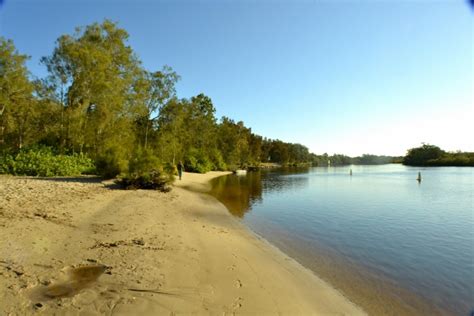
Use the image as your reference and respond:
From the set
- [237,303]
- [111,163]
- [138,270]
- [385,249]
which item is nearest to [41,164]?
[111,163]

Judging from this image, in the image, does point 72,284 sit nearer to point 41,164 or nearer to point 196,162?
point 41,164

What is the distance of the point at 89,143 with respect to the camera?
29.5 meters

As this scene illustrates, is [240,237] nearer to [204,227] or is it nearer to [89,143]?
[204,227]

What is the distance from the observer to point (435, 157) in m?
136

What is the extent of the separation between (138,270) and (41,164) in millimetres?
21825

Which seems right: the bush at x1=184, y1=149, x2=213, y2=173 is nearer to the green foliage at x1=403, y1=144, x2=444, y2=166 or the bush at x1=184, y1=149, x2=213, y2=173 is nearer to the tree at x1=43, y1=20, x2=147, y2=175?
the tree at x1=43, y1=20, x2=147, y2=175

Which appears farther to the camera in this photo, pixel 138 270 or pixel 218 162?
pixel 218 162

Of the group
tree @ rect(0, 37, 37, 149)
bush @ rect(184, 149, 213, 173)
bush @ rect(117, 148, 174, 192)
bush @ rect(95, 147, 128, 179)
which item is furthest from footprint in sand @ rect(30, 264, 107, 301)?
bush @ rect(184, 149, 213, 173)

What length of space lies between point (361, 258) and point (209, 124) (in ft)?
192

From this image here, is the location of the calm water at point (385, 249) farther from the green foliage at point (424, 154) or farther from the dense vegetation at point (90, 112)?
the green foliage at point (424, 154)

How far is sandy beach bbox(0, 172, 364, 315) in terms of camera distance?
4.83m

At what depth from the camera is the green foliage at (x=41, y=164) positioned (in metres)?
22.5

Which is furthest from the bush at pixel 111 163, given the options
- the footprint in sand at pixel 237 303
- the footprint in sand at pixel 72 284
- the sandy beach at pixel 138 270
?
the footprint in sand at pixel 237 303

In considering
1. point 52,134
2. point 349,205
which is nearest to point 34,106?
point 52,134
